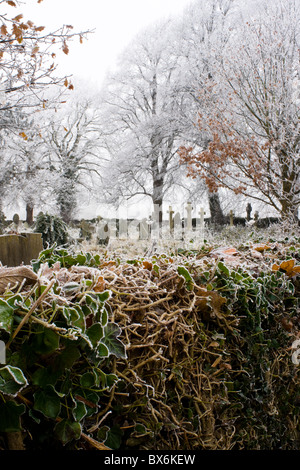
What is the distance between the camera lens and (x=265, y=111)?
26.7ft

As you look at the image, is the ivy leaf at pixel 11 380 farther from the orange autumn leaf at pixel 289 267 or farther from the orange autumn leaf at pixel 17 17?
the orange autumn leaf at pixel 17 17

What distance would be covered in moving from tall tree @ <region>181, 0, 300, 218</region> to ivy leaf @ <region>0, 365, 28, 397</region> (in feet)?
25.6

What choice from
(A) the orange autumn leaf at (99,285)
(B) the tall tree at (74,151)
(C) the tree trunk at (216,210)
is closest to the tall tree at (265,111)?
(C) the tree trunk at (216,210)

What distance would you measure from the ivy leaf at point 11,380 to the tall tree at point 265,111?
25.6 ft

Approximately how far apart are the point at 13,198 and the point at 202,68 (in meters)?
12.0

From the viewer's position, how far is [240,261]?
1971mm

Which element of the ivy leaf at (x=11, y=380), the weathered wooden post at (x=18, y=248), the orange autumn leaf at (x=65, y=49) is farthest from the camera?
the orange autumn leaf at (x=65, y=49)

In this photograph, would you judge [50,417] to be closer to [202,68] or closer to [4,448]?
[4,448]

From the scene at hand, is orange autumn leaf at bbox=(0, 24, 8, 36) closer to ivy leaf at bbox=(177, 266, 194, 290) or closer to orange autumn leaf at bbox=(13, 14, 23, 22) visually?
orange autumn leaf at bbox=(13, 14, 23, 22)

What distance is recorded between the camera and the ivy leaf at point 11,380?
731 mm

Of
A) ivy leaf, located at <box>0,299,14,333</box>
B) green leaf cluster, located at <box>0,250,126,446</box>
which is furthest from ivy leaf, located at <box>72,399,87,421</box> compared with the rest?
ivy leaf, located at <box>0,299,14,333</box>

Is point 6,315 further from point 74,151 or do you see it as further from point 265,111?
point 74,151

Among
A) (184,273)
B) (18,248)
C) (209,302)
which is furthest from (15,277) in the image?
(18,248)
